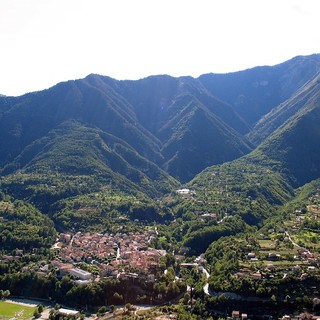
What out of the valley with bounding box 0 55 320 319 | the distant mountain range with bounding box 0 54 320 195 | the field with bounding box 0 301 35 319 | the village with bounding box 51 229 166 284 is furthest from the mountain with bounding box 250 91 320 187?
the field with bounding box 0 301 35 319

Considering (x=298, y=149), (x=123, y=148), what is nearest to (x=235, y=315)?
(x=123, y=148)

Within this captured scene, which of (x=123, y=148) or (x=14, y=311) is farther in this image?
(x=123, y=148)

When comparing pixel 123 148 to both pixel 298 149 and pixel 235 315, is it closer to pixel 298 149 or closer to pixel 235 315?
pixel 298 149

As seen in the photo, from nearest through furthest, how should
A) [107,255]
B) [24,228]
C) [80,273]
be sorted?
[80,273]
[107,255]
[24,228]

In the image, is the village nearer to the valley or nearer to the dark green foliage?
the valley

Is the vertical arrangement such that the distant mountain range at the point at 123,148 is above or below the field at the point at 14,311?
above

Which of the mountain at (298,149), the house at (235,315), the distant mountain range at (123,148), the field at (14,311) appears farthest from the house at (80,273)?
the mountain at (298,149)

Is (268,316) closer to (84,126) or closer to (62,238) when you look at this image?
(62,238)

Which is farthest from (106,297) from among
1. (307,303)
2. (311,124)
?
(311,124)

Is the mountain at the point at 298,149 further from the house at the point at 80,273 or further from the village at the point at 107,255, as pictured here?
the house at the point at 80,273
